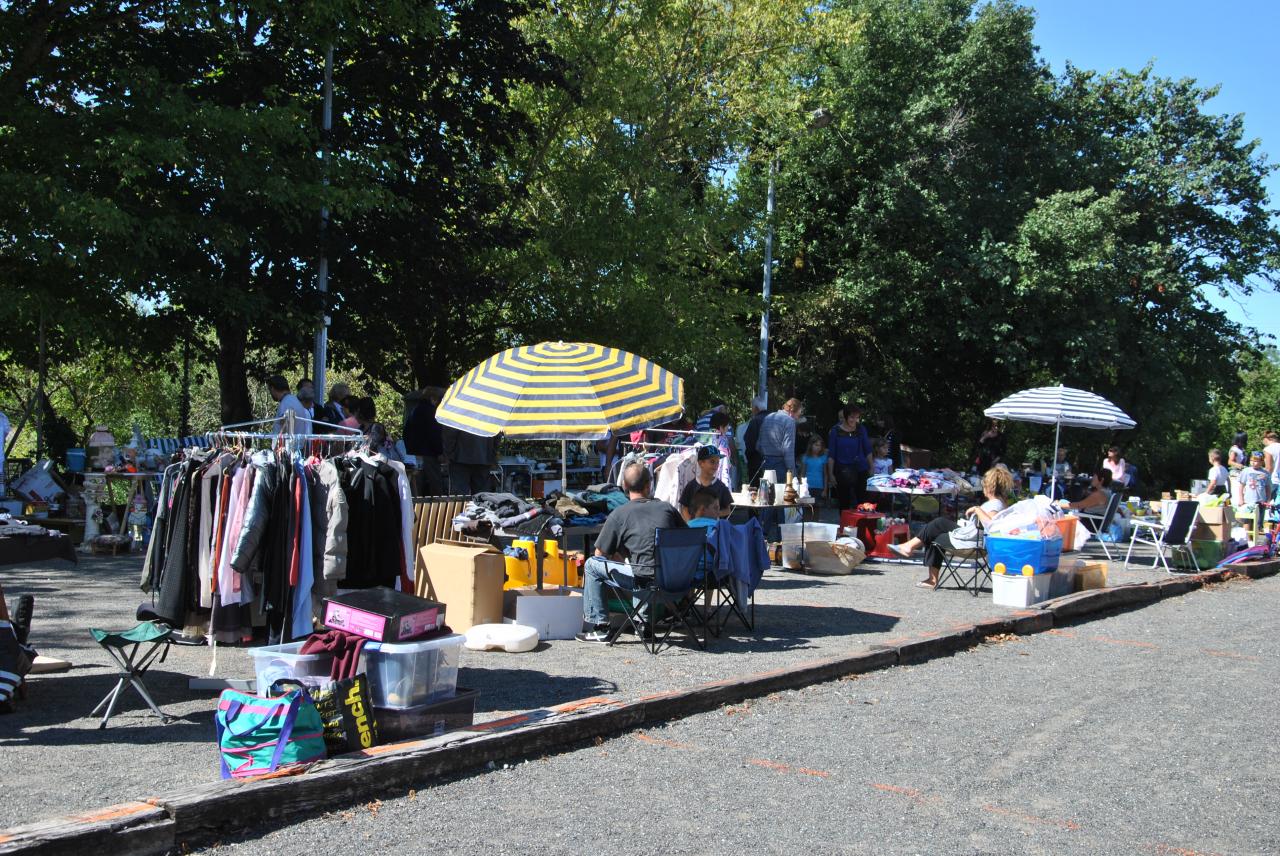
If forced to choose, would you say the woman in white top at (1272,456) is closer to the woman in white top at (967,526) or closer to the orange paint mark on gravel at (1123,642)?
the woman in white top at (967,526)

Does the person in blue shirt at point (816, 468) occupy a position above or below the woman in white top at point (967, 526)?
above

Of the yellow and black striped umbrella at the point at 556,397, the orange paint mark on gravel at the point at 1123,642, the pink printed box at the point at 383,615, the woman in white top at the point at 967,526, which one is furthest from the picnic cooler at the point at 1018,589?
the pink printed box at the point at 383,615

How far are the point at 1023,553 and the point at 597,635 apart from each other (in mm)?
4608

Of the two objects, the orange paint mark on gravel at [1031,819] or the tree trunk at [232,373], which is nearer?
the orange paint mark on gravel at [1031,819]

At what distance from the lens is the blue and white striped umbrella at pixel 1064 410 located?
15.5 m

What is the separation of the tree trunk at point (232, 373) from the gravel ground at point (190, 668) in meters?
5.19

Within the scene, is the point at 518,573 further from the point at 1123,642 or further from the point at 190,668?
the point at 1123,642

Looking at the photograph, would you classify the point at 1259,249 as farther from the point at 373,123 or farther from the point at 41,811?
the point at 41,811

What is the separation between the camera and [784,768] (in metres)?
5.71

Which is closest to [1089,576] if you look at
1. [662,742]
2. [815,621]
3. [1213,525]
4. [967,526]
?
[967,526]

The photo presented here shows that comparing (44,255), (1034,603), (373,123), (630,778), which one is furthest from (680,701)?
(373,123)

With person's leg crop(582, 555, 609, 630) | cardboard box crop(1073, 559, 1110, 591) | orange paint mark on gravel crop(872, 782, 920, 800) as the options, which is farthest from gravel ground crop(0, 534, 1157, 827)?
orange paint mark on gravel crop(872, 782, 920, 800)

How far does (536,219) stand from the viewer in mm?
21234

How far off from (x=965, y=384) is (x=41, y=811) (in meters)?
28.6
